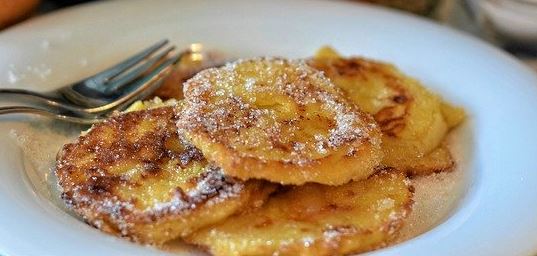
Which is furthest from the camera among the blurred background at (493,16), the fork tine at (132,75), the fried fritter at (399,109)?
the blurred background at (493,16)

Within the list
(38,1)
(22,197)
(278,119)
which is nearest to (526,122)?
(278,119)

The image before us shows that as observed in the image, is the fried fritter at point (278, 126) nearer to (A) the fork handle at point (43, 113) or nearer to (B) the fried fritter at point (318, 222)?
(B) the fried fritter at point (318, 222)

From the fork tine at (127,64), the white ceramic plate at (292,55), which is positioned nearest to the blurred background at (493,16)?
the white ceramic plate at (292,55)

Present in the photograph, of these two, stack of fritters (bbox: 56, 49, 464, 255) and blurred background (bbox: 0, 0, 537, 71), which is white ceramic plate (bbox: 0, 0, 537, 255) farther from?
blurred background (bbox: 0, 0, 537, 71)

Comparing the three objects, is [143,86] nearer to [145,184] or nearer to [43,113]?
[43,113]

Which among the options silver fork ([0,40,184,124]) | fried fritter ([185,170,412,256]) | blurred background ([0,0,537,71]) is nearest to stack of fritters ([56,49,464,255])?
fried fritter ([185,170,412,256])

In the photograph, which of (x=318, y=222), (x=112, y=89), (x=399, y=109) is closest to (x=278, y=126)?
(x=318, y=222)
